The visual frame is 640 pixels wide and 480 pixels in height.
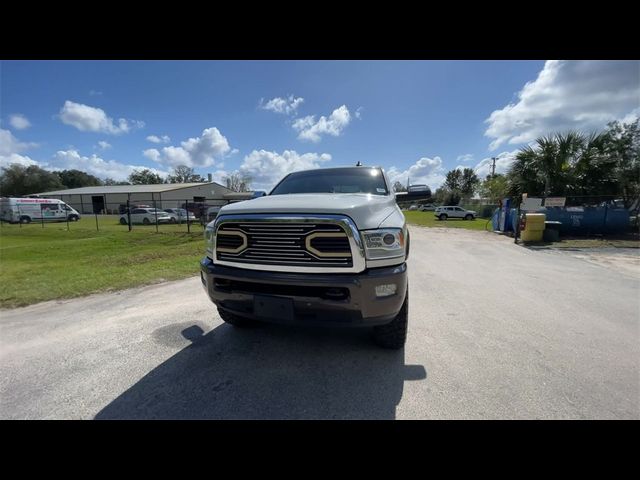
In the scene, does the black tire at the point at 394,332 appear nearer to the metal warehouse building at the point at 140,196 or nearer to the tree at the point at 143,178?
the metal warehouse building at the point at 140,196

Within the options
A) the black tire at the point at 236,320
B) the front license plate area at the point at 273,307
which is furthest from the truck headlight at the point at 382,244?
the black tire at the point at 236,320

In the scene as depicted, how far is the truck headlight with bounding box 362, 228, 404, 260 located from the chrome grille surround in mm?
Answer: 68

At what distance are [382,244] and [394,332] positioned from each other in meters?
0.99

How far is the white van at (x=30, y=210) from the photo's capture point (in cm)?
2716

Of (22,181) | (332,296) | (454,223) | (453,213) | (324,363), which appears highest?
Result: (22,181)

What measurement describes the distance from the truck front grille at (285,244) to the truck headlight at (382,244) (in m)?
0.17

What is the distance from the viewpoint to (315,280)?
2.14 meters

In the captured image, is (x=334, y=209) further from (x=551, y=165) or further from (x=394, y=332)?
(x=551, y=165)

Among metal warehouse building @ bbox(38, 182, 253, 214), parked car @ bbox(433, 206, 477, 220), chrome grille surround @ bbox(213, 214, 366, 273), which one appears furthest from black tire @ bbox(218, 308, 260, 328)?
metal warehouse building @ bbox(38, 182, 253, 214)

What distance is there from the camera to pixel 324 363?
257 centimetres

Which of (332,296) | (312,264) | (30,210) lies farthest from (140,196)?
(332,296)
